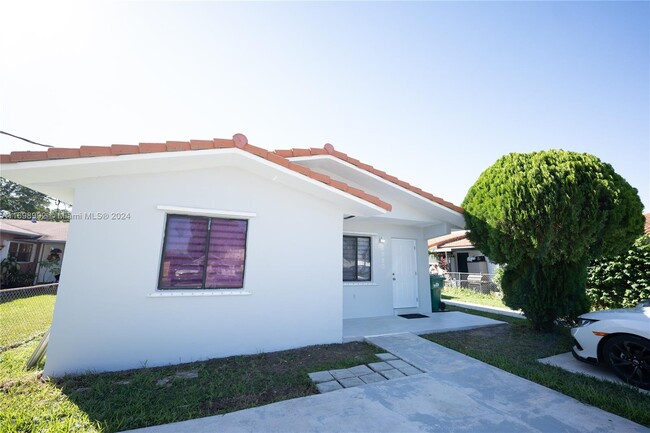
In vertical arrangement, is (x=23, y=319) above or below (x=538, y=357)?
below

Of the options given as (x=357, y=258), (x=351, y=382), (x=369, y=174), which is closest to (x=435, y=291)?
(x=357, y=258)

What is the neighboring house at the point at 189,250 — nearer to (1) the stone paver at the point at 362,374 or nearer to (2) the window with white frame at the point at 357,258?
(1) the stone paver at the point at 362,374

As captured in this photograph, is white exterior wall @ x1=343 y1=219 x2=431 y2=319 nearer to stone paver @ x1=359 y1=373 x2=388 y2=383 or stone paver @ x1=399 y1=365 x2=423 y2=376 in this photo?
stone paver @ x1=399 y1=365 x2=423 y2=376

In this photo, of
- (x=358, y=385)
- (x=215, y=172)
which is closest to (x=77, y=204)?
(x=215, y=172)

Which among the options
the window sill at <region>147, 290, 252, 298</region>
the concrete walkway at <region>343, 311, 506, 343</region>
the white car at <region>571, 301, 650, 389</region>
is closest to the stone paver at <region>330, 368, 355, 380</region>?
the concrete walkway at <region>343, 311, 506, 343</region>

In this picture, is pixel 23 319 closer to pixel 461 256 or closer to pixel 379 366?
pixel 379 366

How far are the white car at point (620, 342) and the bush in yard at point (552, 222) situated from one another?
167 centimetres

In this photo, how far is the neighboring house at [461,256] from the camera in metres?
20.4

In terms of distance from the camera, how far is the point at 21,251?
16828 millimetres

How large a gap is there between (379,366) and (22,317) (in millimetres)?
11516

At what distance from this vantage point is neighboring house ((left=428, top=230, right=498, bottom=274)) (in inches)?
803

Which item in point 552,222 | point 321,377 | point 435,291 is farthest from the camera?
point 435,291

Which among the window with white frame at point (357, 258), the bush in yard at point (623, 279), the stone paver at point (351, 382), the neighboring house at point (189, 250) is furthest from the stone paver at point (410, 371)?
the bush in yard at point (623, 279)

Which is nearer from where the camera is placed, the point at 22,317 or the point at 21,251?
the point at 22,317
